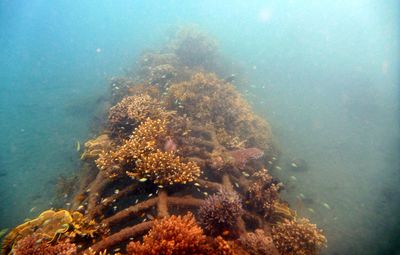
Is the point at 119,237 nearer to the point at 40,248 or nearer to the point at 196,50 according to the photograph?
the point at 40,248

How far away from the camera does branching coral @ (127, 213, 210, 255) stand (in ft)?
15.0

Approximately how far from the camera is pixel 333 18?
6912cm

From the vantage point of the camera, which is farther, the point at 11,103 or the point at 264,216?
the point at 11,103

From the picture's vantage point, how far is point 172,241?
4.58m

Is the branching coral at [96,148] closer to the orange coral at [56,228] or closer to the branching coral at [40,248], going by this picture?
the orange coral at [56,228]

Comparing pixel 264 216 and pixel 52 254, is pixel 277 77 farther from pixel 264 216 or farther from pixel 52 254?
pixel 52 254

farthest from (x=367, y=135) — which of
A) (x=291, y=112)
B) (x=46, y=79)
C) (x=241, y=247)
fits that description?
(x=46, y=79)

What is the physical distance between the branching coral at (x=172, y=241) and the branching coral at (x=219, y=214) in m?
0.79

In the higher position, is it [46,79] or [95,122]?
[46,79]

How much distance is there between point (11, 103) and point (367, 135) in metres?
32.4

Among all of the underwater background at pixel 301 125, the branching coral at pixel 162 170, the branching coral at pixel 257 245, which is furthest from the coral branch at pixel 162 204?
the underwater background at pixel 301 125

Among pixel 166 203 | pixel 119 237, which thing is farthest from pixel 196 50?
pixel 119 237

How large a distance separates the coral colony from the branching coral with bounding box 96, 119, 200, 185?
3 cm

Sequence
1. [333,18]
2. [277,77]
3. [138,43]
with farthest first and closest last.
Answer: [333,18] → [138,43] → [277,77]
